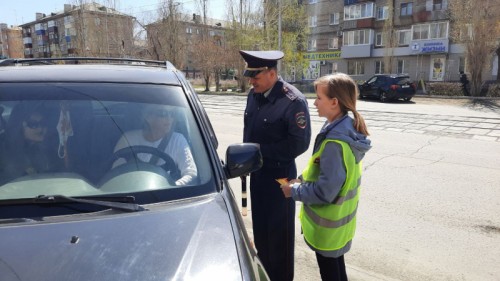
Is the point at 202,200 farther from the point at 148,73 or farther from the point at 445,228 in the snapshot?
Result: the point at 445,228

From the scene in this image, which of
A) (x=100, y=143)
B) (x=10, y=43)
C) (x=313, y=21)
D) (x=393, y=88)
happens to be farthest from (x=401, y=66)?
(x=10, y=43)

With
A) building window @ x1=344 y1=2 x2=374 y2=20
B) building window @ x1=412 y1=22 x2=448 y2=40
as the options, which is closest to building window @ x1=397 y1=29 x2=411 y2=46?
building window @ x1=412 y1=22 x2=448 y2=40

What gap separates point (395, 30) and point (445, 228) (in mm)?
40634

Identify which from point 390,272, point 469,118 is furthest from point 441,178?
point 469,118

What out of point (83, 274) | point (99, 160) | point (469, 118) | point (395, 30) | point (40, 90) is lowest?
point (469, 118)

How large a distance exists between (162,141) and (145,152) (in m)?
0.12

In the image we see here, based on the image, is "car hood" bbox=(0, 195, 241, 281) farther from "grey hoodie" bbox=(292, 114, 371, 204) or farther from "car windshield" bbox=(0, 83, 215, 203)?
"grey hoodie" bbox=(292, 114, 371, 204)

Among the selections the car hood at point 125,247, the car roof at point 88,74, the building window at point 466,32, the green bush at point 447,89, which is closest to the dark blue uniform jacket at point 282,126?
the car roof at point 88,74

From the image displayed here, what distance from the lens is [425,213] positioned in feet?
16.0

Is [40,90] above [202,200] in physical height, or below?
above

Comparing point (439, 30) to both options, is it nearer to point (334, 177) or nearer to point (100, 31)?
point (100, 31)

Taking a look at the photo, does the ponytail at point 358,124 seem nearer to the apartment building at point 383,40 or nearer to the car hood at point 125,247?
the car hood at point 125,247

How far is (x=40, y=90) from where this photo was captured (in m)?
2.19

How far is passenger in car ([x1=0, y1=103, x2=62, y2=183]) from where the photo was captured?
6.49 ft
